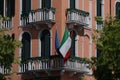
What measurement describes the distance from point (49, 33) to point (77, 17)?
2.52m

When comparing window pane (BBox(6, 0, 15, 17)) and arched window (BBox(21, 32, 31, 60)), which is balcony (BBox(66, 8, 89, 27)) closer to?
arched window (BBox(21, 32, 31, 60))

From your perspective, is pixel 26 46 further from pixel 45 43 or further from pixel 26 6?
pixel 26 6

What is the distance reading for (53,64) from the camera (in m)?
54.9

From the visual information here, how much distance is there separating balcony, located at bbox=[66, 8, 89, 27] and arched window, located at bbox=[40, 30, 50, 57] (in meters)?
2.12

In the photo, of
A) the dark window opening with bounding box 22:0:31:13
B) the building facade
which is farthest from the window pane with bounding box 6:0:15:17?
the dark window opening with bounding box 22:0:31:13

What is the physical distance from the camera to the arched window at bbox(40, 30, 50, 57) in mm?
56062

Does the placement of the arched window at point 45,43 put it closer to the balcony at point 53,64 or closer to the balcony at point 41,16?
the balcony at point 53,64

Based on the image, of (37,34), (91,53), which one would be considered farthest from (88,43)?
(37,34)

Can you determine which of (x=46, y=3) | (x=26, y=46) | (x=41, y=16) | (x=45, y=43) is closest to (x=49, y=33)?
(x=45, y=43)

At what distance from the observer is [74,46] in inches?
2232

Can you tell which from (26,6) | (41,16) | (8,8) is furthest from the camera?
(8,8)

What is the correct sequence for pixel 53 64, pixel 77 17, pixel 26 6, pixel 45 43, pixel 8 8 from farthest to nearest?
pixel 8 8 → pixel 26 6 → pixel 45 43 → pixel 77 17 → pixel 53 64

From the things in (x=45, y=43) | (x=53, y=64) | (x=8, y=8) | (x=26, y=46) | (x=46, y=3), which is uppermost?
(x=46, y=3)

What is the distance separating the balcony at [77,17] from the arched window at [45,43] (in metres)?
2.12
